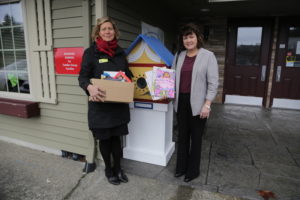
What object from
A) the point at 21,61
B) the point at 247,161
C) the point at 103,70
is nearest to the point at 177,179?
the point at 247,161

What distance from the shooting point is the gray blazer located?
190 centimetres

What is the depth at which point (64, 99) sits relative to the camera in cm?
261

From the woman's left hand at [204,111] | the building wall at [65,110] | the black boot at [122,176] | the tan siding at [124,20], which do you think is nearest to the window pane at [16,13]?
the building wall at [65,110]

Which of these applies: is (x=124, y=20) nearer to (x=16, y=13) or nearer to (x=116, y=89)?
(x=116, y=89)

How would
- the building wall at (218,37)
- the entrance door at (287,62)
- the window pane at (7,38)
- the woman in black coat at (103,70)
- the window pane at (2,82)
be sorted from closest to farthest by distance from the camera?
the woman in black coat at (103,70) < the window pane at (7,38) < the window pane at (2,82) < the entrance door at (287,62) < the building wall at (218,37)

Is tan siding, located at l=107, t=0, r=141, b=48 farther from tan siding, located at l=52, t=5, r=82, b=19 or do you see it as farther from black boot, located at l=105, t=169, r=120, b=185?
black boot, located at l=105, t=169, r=120, b=185

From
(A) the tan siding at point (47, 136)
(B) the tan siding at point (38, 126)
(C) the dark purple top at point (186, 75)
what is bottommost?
(A) the tan siding at point (47, 136)

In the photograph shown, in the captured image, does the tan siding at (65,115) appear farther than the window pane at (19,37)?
No

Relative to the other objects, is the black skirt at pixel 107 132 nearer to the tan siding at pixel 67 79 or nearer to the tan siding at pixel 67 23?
the tan siding at pixel 67 79

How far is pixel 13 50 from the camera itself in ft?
9.54

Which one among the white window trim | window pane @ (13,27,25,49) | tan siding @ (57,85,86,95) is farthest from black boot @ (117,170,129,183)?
window pane @ (13,27,25,49)

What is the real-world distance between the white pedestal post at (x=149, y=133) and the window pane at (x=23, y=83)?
151cm

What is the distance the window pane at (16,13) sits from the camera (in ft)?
9.03

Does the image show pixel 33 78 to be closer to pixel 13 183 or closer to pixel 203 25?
pixel 13 183
